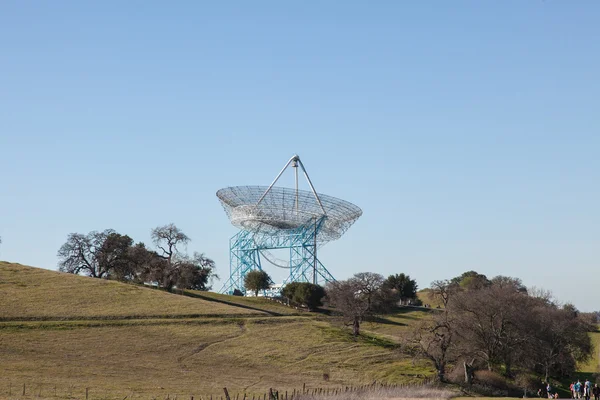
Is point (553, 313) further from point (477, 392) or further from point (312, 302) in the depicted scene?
point (312, 302)

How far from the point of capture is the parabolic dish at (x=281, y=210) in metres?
112

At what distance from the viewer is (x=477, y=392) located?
197 ft

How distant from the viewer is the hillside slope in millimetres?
75688

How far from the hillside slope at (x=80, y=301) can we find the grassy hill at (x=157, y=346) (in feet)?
0.35

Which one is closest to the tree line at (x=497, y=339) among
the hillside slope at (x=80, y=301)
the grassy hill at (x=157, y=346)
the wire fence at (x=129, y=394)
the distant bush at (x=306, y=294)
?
the grassy hill at (x=157, y=346)

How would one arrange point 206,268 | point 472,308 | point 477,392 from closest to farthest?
point 477,392, point 472,308, point 206,268

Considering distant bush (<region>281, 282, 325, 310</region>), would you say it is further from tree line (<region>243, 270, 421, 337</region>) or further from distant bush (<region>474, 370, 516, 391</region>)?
distant bush (<region>474, 370, 516, 391</region>)

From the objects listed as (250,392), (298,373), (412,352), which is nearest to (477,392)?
(412,352)

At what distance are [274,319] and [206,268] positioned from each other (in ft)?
139

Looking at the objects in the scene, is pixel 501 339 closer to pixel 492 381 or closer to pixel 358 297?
pixel 492 381

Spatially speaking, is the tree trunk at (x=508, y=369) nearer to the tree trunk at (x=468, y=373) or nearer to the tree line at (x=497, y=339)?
the tree line at (x=497, y=339)

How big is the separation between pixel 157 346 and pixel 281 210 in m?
49.0

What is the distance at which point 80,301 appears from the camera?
8181cm

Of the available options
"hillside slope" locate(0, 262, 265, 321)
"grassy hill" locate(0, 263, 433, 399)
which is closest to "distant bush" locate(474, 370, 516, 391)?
"grassy hill" locate(0, 263, 433, 399)
